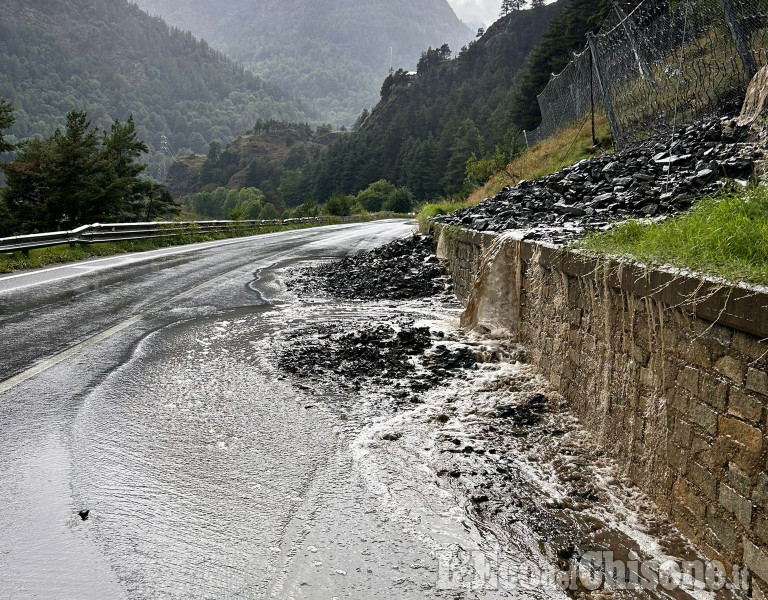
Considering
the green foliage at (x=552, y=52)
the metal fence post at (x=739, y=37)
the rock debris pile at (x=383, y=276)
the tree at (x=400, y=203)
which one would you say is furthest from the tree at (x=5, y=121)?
the tree at (x=400, y=203)

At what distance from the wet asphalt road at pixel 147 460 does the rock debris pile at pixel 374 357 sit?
0.48m

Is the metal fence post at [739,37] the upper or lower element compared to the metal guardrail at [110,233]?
upper

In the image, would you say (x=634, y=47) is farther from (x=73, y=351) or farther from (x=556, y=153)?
(x=73, y=351)

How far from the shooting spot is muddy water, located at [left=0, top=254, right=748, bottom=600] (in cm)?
275

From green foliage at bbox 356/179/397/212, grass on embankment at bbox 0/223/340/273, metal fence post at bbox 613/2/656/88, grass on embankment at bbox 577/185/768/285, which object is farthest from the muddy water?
green foliage at bbox 356/179/397/212

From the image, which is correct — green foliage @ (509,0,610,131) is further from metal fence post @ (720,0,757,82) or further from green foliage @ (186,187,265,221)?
green foliage @ (186,187,265,221)

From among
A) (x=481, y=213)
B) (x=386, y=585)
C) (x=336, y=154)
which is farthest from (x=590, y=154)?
(x=336, y=154)

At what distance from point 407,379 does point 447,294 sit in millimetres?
5219

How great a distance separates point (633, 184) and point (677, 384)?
5.30 metres

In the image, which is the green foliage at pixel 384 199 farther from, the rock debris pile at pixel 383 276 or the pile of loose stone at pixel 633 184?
the pile of loose stone at pixel 633 184

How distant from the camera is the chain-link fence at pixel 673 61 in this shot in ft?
25.9

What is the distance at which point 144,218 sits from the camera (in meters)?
43.8

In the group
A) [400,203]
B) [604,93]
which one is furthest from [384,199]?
[604,93]

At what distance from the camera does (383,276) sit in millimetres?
12742
